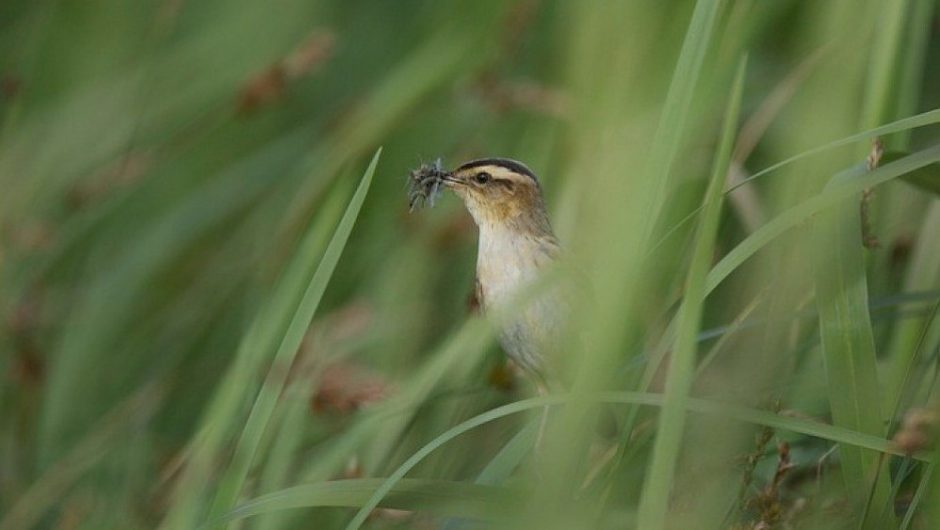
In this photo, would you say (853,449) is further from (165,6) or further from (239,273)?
(165,6)

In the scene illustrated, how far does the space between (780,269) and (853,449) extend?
356 mm

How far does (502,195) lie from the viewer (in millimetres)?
3357

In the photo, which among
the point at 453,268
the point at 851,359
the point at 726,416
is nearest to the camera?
the point at 726,416

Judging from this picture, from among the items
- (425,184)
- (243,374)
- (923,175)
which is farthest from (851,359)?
Answer: (425,184)

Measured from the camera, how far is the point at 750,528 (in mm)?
2281

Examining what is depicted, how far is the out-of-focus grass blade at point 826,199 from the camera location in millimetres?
2217

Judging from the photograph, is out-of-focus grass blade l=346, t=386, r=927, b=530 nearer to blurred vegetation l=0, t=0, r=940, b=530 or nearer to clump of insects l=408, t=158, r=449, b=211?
blurred vegetation l=0, t=0, r=940, b=530

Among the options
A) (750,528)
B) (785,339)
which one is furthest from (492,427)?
(750,528)

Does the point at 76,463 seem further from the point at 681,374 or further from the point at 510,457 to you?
the point at 681,374

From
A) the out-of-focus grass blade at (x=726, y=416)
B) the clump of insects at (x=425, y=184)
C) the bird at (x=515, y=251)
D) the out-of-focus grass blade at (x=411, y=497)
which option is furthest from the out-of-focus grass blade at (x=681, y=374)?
the clump of insects at (x=425, y=184)

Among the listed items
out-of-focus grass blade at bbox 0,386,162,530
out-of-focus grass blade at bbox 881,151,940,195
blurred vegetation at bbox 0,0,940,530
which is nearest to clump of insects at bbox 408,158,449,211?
blurred vegetation at bbox 0,0,940,530

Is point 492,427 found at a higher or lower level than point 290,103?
lower

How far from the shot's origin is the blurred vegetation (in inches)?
86.1

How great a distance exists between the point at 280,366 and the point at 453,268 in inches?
68.9
